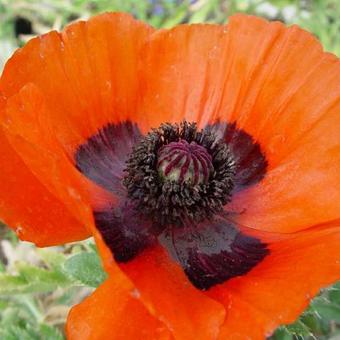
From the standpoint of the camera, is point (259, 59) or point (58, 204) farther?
point (259, 59)

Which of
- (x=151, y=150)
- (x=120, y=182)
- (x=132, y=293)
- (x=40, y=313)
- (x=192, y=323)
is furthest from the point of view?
(x=40, y=313)

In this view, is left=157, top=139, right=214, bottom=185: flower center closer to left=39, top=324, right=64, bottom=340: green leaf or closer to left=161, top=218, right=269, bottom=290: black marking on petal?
left=161, top=218, right=269, bottom=290: black marking on petal

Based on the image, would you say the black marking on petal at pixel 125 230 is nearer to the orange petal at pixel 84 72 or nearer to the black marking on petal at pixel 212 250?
the black marking on petal at pixel 212 250

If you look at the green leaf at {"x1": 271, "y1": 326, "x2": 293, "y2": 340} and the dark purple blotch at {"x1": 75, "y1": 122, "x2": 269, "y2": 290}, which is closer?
the dark purple blotch at {"x1": 75, "y1": 122, "x2": 269, "y2": 290}

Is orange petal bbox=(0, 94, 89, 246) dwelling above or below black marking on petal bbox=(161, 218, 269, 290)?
above

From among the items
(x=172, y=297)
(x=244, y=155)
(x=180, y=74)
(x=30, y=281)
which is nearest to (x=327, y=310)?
(x=244, y=155)

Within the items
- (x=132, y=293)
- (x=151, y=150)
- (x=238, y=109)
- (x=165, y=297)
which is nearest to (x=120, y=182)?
(x=151, y=150)

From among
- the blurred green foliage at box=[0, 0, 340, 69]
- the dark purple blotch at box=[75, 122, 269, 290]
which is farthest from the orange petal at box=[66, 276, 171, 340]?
the blurred green foliage at box=[0, 0, 340, 69]

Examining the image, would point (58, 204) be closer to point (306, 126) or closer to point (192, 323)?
point (192, 323)
